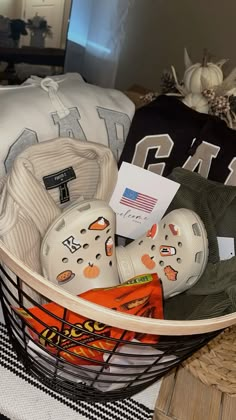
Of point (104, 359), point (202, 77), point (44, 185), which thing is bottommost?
point (104, 359)

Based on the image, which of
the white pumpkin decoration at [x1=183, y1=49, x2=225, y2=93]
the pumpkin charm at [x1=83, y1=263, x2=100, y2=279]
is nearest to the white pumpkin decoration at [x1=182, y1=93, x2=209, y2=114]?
the white pumpkin decoration at [x1=183, y1=49, x2=225, y2=93]

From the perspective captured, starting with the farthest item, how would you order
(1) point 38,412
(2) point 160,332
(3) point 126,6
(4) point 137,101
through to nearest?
(3) point 126,6, (4) point 137,101, (1) point 38,412, (2) point 160,332

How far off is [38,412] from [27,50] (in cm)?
81

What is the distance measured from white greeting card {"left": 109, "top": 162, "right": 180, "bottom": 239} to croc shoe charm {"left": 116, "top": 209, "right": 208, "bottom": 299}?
0.22ft

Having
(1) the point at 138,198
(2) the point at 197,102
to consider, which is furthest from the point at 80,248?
(2) the point at 197,102

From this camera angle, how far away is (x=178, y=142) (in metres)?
0.68

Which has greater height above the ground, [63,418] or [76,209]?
[76,209]

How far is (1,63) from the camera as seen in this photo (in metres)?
1.10

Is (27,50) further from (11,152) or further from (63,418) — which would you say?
(63,418)

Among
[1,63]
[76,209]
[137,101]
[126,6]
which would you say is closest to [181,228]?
[76,209]

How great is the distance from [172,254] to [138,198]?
0.40ft

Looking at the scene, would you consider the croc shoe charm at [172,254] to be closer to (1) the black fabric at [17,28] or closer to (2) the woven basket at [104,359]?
(2) the woven basket at [104,359]

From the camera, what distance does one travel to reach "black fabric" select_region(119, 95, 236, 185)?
665mm

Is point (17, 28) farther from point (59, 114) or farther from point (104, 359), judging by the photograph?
point (104, 359)
